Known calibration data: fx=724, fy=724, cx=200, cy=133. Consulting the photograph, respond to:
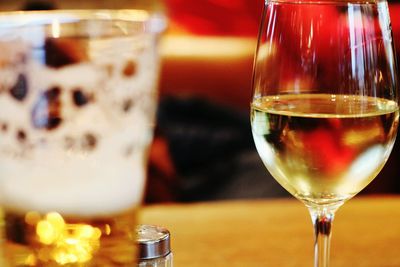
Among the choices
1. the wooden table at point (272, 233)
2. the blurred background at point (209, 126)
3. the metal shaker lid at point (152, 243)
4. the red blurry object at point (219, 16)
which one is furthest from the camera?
the red blurry object at point (219, 16)

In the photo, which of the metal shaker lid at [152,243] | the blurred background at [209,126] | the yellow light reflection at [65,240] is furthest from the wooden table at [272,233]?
the blurred background at [209,126]

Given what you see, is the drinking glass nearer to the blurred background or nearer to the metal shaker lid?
the metal shaker lid

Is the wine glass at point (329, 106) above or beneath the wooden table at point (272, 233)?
above

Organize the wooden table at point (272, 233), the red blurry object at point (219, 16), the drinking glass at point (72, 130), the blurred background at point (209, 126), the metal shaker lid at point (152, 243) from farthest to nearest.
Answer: the red blurry object at point (219, 16), the blurred background at point (209, 126), the wooden table at point (272, 233), the metal shaker lid at point (152, 243), the drinking glass at point (72, 130)

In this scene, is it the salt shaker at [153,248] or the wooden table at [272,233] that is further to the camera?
the wooden table at [272,233]

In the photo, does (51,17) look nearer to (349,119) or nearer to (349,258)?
(349,119)

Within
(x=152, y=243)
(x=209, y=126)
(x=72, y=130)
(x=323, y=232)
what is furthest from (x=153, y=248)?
(x=209, y=126)

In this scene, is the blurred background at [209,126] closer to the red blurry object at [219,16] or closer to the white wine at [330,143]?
the red blurry object at [219,16]
